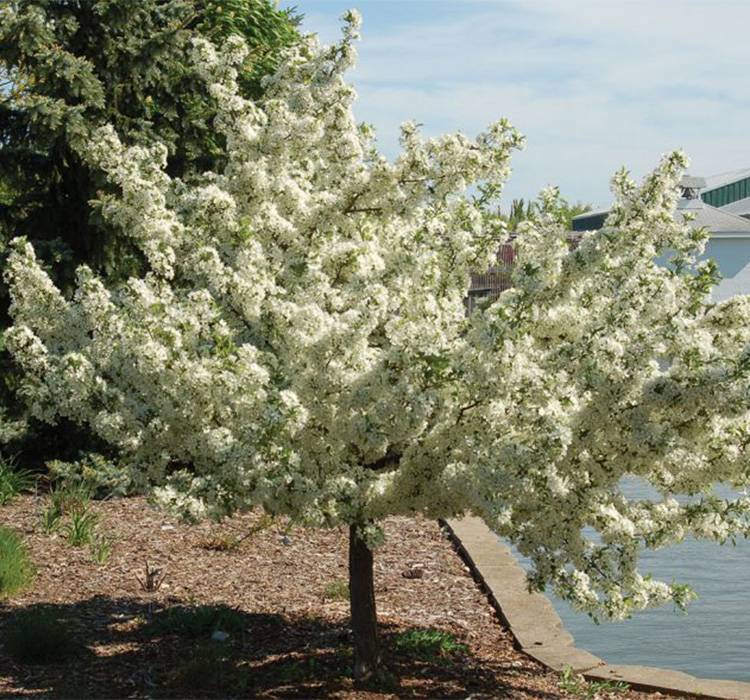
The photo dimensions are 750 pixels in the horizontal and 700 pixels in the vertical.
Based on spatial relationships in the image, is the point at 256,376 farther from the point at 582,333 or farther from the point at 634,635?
the point at 634,635

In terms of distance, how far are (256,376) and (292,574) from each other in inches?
179

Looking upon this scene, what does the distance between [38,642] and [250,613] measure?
1.73 metres

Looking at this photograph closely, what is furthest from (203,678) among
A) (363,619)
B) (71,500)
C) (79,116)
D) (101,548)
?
(79,116)

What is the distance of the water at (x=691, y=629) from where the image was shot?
8.52 metres

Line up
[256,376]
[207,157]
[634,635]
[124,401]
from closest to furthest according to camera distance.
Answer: [256,376]
[124,401]
[634,635]
[207,157]

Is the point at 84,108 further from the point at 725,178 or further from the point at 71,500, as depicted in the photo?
the point at 725,178

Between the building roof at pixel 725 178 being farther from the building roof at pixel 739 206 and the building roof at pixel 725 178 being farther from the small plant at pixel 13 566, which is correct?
the small plant at pixel 13 566

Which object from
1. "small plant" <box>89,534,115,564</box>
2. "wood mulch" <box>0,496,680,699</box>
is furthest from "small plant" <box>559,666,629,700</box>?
"small plant" <box>89,534,115,564</box>

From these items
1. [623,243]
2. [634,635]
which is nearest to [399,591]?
[634,635]

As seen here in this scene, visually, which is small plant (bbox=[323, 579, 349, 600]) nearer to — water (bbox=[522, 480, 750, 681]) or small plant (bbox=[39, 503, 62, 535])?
water (bbox=[522, 480, 750, 681])

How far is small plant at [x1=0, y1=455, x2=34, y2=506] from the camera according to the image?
1234 centimetres

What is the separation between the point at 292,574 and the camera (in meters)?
10.1

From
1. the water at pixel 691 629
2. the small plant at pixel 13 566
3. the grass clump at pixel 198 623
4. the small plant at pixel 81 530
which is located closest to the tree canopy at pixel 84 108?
the small plant at pixel 81 530

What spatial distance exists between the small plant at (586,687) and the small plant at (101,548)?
425 cm
